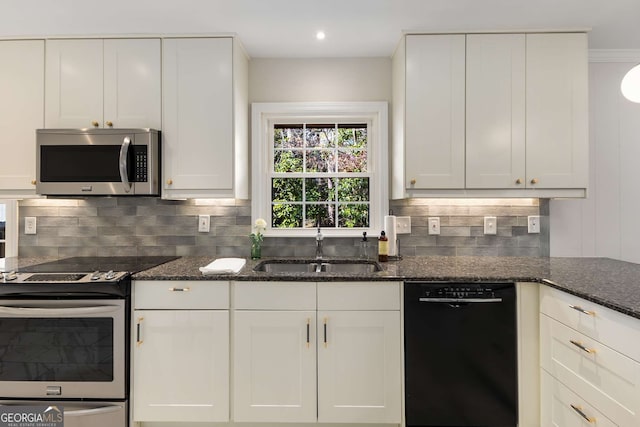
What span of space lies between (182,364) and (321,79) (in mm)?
2030

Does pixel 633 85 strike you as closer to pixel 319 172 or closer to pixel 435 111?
pixel 435 111

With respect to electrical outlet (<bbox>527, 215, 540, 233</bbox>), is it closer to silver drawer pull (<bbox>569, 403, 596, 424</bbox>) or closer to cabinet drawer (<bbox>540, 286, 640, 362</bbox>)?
cabinet drawer (<bbox>540, 286, 640, 362</bbox>)

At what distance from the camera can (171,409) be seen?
6.39ft

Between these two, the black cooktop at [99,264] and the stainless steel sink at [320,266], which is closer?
the black cooktop at [99,264]

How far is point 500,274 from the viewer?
1.92m

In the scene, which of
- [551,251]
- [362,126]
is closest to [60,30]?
[362,126]

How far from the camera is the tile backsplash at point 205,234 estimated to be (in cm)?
259

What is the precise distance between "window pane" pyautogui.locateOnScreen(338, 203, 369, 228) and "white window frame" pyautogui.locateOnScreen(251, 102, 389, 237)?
0.16 ft

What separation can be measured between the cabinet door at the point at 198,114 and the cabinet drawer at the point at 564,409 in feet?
6.67

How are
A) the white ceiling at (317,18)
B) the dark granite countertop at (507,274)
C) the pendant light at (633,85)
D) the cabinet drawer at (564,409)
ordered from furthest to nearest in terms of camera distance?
the white ceiling at (317,18) < the dark granite countertop at (507,274) < the cabinet drawer at (564,409) < the pendant light at (633,85)

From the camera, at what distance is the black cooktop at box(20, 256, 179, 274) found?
2.08m

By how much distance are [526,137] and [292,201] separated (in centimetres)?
159

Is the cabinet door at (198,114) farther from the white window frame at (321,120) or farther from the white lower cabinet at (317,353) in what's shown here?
the white lower cabinet at (317,353)

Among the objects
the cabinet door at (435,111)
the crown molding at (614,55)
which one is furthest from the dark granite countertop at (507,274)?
the crown molding at (614,55)
